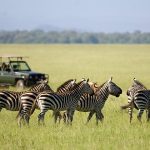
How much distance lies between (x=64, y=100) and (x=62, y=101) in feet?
0.30

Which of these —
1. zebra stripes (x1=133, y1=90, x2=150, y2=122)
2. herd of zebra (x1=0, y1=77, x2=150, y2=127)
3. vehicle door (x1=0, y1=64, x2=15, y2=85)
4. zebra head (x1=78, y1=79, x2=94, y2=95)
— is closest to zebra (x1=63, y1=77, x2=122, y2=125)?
herd of zebra (x1=0, y1=77, x2=150, y2=127)

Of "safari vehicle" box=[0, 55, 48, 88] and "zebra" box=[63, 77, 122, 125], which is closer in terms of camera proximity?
"zebra" box=[63, 77, 122, 125]

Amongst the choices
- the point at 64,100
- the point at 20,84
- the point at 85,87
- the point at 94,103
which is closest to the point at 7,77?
the point at 20,84

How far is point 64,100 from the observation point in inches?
599

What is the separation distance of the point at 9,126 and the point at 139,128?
365 cm

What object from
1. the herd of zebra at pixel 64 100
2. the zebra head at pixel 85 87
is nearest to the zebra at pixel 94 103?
the herd of zebra at pixel 64 100

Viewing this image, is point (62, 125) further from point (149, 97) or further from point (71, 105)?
point (149, 97)

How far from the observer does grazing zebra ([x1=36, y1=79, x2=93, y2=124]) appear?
1491cm

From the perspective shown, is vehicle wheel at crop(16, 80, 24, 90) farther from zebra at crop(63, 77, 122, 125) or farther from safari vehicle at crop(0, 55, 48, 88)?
zebra at crop(63, 77, 122, 125)

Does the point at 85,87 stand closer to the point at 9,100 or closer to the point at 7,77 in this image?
the point at 9,100

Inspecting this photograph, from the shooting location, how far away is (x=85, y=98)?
16328mm

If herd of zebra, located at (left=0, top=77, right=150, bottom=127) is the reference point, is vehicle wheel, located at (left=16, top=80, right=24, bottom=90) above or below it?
below

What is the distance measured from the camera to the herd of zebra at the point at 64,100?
15.1m

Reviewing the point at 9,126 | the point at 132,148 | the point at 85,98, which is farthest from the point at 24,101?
the point at 132,148
